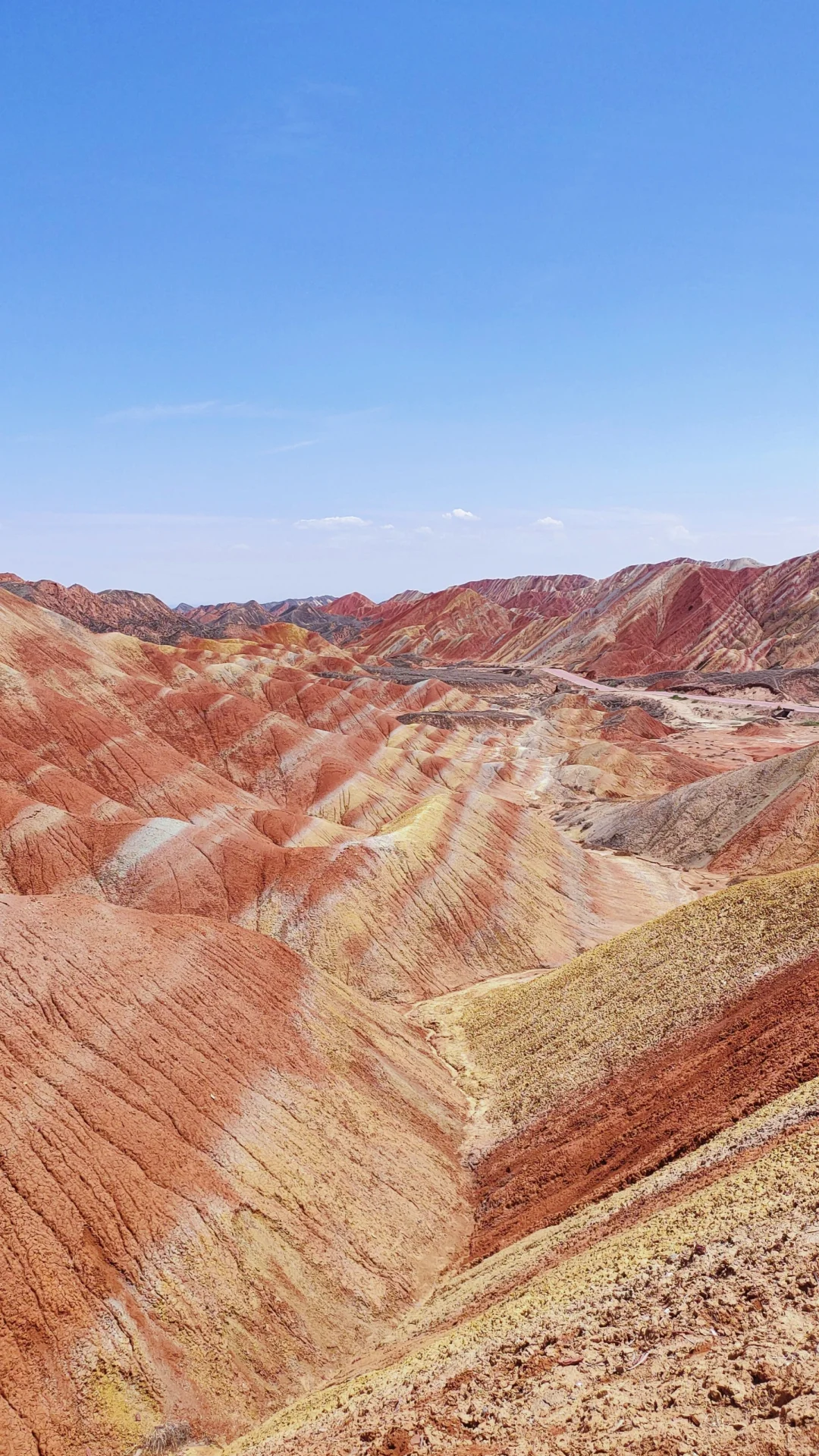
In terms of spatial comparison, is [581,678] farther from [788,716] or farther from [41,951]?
[41,951]

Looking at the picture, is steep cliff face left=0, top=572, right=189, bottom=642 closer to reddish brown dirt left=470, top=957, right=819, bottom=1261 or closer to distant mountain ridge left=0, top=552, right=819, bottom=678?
distant mountain ridge left=0, top=552, right=819, bottom=678

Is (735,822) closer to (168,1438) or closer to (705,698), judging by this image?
(168,1438)

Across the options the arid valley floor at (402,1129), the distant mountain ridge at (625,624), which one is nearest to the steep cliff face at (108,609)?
the distant mountain ridge at (625,624)

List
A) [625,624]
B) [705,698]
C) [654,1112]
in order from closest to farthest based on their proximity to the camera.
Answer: [654,1112] → [705,698] → [625,624]

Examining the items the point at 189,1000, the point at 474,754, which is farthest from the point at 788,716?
the point at 189,1000

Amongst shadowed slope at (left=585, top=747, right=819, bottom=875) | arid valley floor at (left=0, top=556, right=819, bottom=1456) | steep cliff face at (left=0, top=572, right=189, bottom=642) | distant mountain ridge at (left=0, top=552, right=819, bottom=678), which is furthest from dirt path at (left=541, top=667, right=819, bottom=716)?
steep cliff face at (left=0, top=572, right=189, bottom=642)

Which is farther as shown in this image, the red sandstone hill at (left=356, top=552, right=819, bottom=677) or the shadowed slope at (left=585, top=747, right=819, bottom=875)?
the red sandstone hill at (left=356, top=552, right=819, bottom=677)

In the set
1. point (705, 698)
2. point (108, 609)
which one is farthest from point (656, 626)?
point (108, 609)

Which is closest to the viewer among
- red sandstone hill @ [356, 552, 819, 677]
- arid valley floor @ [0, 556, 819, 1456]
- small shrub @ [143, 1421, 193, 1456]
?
arid valley floor @ [0, 556, 819, 1456]

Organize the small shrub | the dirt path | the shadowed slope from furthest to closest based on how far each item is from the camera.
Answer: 1. the dirt path
2. the shadowed slope
3. the small shrub
